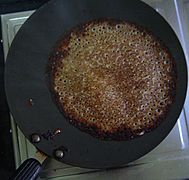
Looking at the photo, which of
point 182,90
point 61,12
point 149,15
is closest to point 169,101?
point 182,90

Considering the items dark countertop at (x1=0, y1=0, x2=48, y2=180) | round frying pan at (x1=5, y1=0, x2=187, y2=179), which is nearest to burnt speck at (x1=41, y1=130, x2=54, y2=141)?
round frying pan at (x1=5, y1=0, x2=187, y2=179)

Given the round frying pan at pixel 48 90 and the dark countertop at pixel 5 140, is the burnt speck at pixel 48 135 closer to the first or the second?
the round frying pan at pixel 48 90

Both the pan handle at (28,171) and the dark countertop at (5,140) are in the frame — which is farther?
the dark countertop at (5,140)

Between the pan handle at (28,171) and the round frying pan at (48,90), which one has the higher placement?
the round frying pan at (48,90)

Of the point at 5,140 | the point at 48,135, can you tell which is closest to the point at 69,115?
the point at 48,135

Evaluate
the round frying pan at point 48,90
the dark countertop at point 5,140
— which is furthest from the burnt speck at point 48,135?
the dark countertop at point 5,140

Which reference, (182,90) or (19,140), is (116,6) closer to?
(182,90)
